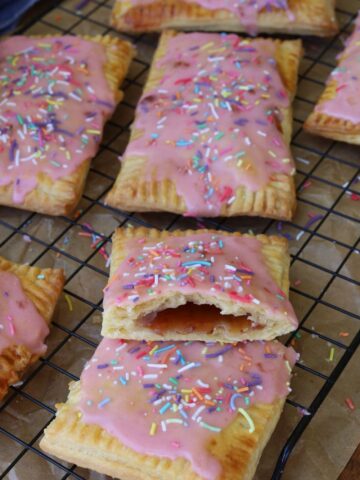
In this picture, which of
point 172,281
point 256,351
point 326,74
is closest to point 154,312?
point 172,281

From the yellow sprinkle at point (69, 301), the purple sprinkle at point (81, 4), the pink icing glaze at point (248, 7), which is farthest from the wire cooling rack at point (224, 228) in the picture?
the purple sprinkle at point (81, 4)

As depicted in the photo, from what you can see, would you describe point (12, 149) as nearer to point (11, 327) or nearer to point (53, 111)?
point (53, 111)

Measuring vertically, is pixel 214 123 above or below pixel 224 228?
above

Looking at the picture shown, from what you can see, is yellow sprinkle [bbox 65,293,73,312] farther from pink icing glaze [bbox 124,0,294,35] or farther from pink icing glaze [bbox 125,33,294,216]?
pink icing glaze [bbox 124,0,294,35]

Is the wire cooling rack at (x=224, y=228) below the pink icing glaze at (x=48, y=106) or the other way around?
below

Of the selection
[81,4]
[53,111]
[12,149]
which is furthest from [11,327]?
[81,4]

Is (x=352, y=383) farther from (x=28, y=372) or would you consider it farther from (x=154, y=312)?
(x=28, y=372)

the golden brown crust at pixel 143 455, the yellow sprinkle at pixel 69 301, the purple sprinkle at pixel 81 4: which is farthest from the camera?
the purple sprinkle at pixel 81 4

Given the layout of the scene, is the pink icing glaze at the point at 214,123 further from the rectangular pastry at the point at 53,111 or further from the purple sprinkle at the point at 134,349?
the purple sprinkle at the point at 134,349
